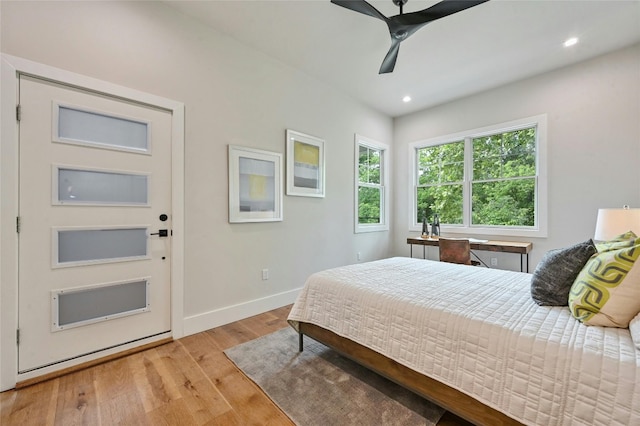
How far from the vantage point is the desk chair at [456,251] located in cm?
321

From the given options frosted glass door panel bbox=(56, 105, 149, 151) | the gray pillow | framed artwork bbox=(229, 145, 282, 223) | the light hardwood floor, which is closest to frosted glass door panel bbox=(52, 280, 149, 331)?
the light hardwood floor

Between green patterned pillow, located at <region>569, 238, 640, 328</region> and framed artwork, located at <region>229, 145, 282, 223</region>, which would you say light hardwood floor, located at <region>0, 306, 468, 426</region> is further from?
framed artwork, located at <region>229, 145, 282, 223</region>

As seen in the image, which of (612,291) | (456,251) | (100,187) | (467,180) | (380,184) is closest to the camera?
(612,291)

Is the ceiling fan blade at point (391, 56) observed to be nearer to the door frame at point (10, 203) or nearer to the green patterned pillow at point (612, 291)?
the green patterned pillow at point (612, 291)

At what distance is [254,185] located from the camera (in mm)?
2926

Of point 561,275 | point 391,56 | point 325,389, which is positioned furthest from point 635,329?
point 391,56

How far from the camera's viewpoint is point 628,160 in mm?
2840

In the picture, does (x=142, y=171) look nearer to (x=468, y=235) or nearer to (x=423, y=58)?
(x=423, y=58)

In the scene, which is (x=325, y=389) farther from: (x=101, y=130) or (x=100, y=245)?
(x=101, y=130)

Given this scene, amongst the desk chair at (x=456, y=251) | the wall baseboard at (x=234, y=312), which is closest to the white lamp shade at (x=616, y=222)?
the desk chair at (x=456, y=251)

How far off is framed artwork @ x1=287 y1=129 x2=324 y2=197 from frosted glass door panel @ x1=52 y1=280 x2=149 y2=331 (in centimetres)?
181

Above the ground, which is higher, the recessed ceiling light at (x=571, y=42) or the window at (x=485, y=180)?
the recessed ceiling light at (x=571, y=42)

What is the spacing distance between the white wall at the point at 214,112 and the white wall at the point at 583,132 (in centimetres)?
254

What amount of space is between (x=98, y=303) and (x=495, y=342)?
266 centimetres
